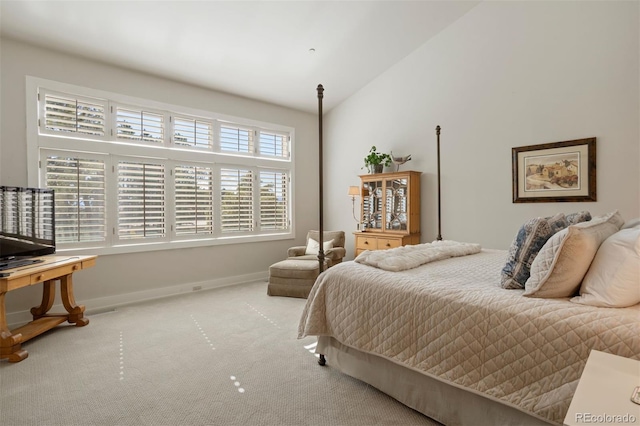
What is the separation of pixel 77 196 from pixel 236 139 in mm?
2155

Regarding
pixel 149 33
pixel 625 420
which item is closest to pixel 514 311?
pixel 625 420

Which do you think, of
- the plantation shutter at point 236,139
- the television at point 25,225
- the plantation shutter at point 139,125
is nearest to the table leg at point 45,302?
the television at point 25,225

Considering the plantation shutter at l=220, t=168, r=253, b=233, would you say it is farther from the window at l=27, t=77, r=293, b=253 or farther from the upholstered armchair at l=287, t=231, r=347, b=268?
the upholstered armchair at l=287, t=231, r=347, b=268

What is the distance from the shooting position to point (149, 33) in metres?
3.35

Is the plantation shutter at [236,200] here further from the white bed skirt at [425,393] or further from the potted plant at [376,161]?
the white bed skirt at [425,393]

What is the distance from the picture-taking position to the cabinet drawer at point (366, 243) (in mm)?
4645

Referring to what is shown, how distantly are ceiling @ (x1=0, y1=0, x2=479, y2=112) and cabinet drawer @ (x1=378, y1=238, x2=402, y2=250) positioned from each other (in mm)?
2508

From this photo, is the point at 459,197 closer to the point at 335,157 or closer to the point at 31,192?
the point at 335,157

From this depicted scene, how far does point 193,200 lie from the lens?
4.50 meters

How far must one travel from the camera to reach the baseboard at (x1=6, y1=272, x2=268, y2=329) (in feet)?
10.8

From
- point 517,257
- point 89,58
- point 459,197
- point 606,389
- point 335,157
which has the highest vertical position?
point 89,58

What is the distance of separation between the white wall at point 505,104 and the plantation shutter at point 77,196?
3.65 metres

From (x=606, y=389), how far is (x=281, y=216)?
487 centimetres

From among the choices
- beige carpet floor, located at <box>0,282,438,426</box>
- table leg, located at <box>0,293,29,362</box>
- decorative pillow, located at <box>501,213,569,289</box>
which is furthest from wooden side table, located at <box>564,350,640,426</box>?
table leg, located at <box>0,293,29,362</box>
